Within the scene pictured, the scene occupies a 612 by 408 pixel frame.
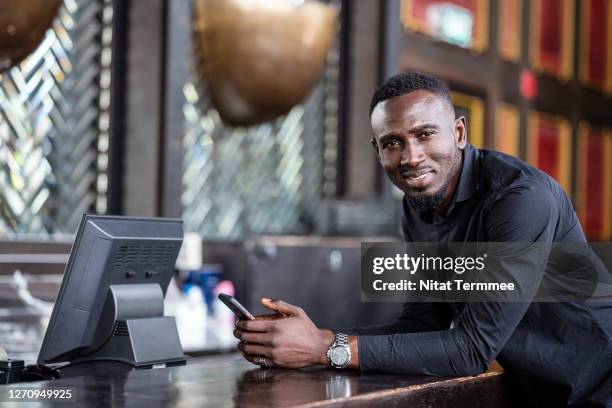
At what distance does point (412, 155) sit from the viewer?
5.36 ft

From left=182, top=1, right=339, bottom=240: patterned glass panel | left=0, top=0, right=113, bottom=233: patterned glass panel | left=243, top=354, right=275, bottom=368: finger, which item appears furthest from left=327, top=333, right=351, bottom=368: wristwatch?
left=182, top=1, right=339, bottom=240: patterned glass panel

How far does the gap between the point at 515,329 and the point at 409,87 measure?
503 mm

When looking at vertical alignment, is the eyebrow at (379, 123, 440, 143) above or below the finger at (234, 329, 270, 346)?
above

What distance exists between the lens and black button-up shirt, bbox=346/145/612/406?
1.52 meters

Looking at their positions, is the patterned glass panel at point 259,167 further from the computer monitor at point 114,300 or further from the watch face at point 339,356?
the watch face at point 339,356

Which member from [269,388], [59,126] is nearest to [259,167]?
[59,126]

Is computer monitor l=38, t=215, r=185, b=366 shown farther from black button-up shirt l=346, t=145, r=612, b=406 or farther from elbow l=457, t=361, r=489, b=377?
elbow l=457, t=361, r=489, b=377

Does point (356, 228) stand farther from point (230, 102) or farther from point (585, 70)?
point (585, 70)

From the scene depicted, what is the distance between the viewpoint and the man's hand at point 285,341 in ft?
4.95

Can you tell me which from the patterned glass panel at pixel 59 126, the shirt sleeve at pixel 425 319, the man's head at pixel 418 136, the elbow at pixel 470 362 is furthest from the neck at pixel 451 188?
the patterned glass panel at pixel 59 126

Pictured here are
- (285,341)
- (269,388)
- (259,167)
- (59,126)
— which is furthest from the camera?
(259,167)

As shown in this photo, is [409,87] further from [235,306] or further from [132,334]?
[132,334]

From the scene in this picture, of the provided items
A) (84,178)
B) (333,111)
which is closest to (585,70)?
(333,111)

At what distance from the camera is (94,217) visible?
1.57m
